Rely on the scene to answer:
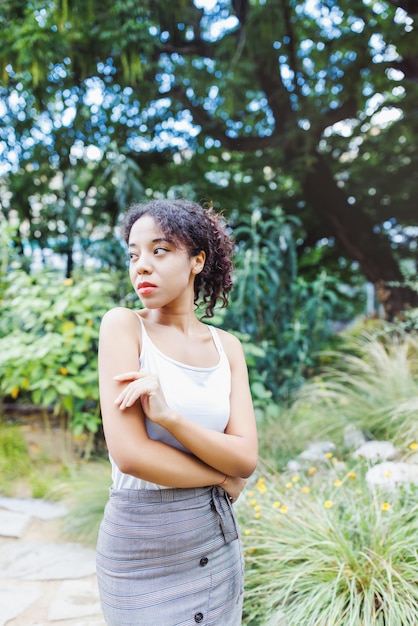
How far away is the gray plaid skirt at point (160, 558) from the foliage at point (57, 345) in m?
2.15

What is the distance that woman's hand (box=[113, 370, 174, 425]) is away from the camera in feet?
3.41

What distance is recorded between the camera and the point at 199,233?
131cm

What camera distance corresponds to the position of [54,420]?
5.16 metres

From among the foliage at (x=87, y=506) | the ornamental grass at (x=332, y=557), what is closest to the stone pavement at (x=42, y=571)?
the foliage at (x=87, y=506)

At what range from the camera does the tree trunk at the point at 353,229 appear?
6.21m

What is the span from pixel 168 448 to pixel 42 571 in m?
1.85

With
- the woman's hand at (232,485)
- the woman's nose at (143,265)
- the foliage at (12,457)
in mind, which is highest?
the woman's nose at (143,265)

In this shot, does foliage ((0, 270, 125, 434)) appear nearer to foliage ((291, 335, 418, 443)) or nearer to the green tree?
foliage ((291, 335, 418, 443))

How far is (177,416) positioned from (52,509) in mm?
2532

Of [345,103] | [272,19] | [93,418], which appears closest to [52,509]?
[93,418]

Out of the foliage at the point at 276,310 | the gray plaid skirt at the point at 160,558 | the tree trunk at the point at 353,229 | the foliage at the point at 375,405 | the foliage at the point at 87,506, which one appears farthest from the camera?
the tree trunk at the point at 353,229

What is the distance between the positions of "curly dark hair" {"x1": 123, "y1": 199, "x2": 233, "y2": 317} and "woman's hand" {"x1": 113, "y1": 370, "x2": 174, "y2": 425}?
0.34 m

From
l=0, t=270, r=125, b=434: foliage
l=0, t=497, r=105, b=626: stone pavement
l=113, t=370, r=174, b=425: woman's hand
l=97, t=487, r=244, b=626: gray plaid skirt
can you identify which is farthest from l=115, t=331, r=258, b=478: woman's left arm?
l=0, t=270, r=125, b=434: foliage

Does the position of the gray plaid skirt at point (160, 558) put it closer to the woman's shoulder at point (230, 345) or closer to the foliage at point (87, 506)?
→ the woman's shoulder at point (230, 345)
